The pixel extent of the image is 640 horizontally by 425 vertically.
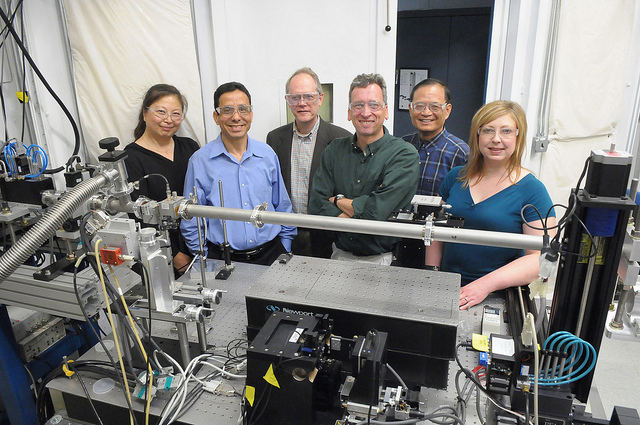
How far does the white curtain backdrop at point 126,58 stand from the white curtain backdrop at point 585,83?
7.97 feet

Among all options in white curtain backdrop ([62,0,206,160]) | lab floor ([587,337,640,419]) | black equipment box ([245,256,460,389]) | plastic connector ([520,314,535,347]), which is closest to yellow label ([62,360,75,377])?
black equipment box ([245,256,460,389])

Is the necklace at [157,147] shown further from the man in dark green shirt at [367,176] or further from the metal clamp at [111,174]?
the metal clamp at [111,174]

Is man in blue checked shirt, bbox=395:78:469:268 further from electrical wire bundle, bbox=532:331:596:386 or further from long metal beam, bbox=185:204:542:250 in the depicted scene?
electrical wire bundle, bbox=532:331:596:386

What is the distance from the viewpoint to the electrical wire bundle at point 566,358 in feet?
3.09

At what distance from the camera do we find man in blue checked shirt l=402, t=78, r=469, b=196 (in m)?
2.16

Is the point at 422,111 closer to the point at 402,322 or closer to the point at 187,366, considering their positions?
the point at 402,322

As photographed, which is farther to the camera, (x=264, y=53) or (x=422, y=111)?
(x=264, y=53)

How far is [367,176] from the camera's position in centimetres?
202

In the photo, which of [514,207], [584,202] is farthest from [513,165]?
[584,202]

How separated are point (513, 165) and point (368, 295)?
0.90 m

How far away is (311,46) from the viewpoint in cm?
301

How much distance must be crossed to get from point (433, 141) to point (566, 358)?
1.45 metres

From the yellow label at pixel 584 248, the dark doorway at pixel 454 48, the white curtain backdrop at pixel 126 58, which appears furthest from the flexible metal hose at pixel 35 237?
the dark doorway at pixel 454 48

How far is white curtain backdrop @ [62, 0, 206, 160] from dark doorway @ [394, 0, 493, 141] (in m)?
2.70
